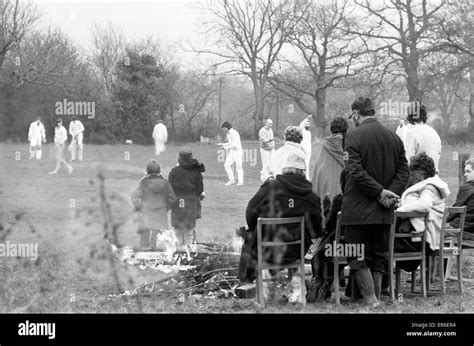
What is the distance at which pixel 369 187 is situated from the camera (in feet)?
19.1

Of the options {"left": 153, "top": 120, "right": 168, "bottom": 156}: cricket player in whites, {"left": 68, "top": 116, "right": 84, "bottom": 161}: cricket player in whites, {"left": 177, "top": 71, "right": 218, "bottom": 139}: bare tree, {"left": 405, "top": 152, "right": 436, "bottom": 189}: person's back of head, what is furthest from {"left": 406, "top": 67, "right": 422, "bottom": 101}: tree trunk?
{"left": 405, "top": 152, "right": 436, "bottom": 189}: person's back of head

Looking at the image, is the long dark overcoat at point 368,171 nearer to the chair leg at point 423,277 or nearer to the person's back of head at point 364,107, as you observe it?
the person's back of head at point 364,107

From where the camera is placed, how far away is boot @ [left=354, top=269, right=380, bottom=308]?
19.7 ft

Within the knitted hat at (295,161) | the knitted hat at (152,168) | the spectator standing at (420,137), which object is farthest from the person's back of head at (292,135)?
the knitted hat at (152,168)

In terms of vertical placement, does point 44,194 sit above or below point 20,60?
below

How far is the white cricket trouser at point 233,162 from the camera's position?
13210 mm

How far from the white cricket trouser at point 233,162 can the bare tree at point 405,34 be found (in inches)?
109

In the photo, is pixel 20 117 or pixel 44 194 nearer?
pixel 20 117

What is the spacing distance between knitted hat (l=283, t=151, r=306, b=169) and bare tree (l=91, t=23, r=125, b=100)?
3965 mm

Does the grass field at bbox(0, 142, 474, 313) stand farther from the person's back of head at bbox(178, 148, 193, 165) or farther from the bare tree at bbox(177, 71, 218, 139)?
the person's back of head at bbox(178, 148, 193, 165)
